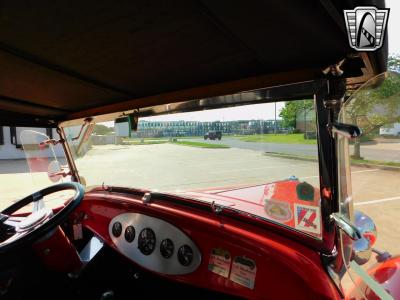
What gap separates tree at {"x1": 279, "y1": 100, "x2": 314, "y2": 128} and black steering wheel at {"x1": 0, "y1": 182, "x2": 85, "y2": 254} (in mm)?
1275

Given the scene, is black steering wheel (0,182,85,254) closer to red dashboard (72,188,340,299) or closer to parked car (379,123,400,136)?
red dashboard (72,188,340,299)

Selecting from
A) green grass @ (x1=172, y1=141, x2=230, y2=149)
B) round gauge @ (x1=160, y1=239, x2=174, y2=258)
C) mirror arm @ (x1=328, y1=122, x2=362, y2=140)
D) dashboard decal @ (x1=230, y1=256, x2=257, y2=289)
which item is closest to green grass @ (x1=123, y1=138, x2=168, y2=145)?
green grass @ (x1=172, y1=141, x2=230, y2=149)

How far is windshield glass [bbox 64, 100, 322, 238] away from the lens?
1322 mm

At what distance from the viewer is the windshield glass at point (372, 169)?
3.02 feet

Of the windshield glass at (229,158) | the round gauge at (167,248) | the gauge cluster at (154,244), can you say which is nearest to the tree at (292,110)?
the windshield glass at (229,158)

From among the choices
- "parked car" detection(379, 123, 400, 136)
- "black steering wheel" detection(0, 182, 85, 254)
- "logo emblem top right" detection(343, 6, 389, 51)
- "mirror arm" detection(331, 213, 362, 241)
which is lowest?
"black steering wheel" detection(0, 182, 85, 254)

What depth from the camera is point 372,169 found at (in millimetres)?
1010

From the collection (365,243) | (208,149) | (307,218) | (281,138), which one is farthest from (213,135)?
(365,243)

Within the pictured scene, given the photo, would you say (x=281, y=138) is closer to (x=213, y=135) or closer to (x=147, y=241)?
(x=213, y=135)

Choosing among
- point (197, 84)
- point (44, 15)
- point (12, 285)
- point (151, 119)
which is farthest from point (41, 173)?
point (44, 15)

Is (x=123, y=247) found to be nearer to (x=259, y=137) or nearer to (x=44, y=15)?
(x=259, y=137)

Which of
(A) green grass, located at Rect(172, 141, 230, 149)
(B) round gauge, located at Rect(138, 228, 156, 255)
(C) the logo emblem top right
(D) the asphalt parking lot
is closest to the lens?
(C) the logo emblem top right

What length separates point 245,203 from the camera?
A: 168 centimetres

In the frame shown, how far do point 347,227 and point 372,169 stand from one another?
0.21 meters
